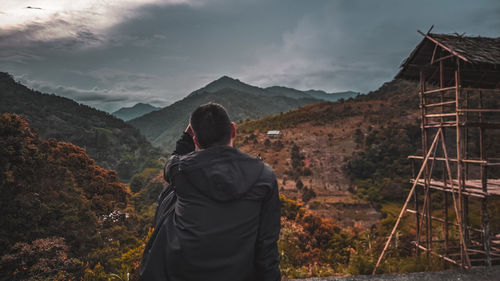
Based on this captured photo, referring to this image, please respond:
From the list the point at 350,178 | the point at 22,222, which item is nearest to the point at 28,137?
the point at 22,222

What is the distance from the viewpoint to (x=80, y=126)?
2725 cm

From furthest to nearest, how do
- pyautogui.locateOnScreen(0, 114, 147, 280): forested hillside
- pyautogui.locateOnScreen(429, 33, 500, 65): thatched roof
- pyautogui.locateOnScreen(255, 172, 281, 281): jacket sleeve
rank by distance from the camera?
pyautogui.locateOnScreen(429, 33, 500, 65): thatched roof → pyautogui.locateOnScreen(0, 114, 147, 280): forested hillside → pyautogui.locateOnScreen(255, 172, 281, 281): jacket sleeve

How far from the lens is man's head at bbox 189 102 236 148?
1.71 meters

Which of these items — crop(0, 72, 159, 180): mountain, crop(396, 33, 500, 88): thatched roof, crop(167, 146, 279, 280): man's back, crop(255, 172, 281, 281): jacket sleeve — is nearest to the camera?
crop(167, 146, 279, 280): man's back

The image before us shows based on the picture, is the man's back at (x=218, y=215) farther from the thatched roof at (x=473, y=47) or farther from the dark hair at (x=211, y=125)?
the thatched roof at (x=473, y=47)

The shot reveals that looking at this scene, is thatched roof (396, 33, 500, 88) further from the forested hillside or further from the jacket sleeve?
the forested hillside

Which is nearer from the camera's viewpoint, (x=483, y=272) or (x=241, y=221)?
(x=241, y=221)

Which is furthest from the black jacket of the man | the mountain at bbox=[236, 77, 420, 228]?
the mountain at bbox=[236, 77, 420, 228]

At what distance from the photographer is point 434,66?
7.82 m

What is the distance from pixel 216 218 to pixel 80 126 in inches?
1181

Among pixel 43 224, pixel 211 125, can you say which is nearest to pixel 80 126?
pixel 43 224

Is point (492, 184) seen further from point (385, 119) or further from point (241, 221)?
point (385, 119)

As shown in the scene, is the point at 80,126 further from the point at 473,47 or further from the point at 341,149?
the point at 473,47

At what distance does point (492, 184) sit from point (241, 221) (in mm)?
7967
